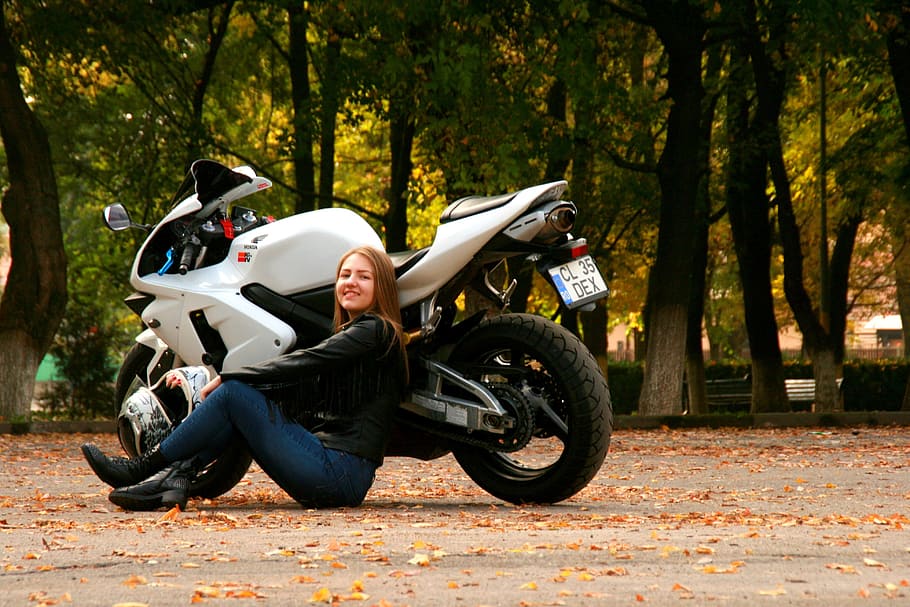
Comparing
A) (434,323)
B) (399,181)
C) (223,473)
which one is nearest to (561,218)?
(434,323)

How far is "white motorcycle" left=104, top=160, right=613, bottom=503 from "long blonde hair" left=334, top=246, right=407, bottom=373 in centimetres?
15

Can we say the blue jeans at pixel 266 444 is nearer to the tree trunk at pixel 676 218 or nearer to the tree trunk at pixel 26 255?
the tree trunk at pixel 26 255

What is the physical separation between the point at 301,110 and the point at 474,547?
53.3 feet

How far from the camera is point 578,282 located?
6.92 m

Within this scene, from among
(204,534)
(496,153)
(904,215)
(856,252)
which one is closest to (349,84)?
(496,153)

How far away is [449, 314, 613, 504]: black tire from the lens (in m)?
6.85

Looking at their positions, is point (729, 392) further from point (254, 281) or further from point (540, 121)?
point (254, 281)

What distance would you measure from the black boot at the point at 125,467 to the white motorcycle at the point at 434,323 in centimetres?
38

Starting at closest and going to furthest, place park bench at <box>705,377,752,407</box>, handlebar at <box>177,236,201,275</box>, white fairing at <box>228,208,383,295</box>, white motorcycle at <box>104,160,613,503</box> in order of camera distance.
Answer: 1. white motorcycle at <box>104,160,613,503</box>
2. white fairing at <box>228,208,383,295</box>
3. handlebar at <box>177,236,201,275</box>
4. park bench at <box>705,377,752,407</box>

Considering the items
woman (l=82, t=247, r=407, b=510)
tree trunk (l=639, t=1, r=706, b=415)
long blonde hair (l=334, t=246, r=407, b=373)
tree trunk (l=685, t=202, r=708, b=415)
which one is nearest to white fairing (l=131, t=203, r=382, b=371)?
long blonde hair (l=334, t=246, r=407, b=373)

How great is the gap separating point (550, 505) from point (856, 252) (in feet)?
97.4

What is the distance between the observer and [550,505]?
7.23 m

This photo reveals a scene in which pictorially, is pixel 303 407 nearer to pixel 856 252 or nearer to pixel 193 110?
pixel 193 110

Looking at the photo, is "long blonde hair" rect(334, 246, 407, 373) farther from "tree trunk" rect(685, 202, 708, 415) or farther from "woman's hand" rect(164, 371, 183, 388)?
"tree trunk" rect(685, 202, 708, 415)
